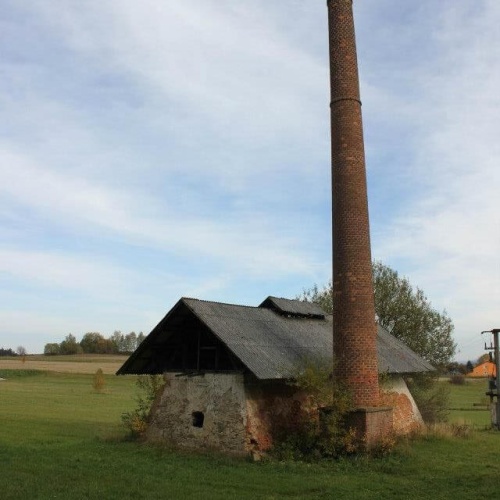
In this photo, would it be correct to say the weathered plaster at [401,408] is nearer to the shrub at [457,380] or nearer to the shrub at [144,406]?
the shrub at [144,406]

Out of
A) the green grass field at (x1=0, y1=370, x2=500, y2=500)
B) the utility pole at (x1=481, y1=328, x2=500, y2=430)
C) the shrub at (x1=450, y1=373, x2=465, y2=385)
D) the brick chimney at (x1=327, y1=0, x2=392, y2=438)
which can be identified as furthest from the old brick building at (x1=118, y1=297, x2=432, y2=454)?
the shrub at (x1=450, y1=373, x2=465, y2=385)

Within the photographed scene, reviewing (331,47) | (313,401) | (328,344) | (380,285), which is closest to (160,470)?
(313,401)

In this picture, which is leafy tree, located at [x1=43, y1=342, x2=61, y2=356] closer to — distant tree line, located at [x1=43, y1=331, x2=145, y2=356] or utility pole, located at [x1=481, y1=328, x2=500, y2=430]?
distant tree line, located at [x1=43, y1=331, x2=145, y2=356]

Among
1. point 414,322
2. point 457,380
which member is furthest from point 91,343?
point 414,322

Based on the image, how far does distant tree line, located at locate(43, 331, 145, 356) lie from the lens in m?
111

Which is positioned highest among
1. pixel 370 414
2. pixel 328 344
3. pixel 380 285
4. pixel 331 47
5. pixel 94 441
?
pixel 331 47

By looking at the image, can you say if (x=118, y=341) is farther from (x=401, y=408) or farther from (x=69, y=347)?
(x=401, y=408)

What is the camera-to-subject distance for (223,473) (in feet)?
40.7

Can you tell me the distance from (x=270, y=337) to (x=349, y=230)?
3.91 meters

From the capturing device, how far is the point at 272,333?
17172 millimetres

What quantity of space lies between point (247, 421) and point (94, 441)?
5353mm

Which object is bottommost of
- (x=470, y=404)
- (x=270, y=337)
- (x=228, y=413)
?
(x=470, y=404)

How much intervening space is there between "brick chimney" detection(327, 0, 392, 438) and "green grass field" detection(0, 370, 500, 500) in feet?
5.60

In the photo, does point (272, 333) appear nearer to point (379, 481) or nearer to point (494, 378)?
point (379, 481)
